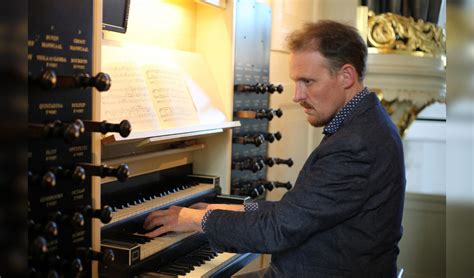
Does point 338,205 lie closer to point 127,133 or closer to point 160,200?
point 127,133

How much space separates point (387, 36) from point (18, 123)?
3.92m

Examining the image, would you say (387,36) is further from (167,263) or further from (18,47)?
(18,47)

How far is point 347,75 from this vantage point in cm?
192

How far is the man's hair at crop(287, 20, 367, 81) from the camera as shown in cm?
192

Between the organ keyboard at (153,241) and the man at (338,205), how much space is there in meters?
0.21

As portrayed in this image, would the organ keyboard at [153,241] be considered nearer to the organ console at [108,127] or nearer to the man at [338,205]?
the man at [338,205]

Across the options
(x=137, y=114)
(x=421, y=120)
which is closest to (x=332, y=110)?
(x=137, y=114)

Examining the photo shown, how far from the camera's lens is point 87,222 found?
5.66ft

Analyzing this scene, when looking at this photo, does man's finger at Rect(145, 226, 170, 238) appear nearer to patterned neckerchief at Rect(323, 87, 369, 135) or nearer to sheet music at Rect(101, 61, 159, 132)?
sheet music at Rect(101, 61, 159, 132)

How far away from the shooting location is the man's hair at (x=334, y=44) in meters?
1.92

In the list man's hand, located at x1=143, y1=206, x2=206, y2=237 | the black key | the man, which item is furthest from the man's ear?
the black key

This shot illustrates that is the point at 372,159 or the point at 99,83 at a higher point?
the point at 99,83

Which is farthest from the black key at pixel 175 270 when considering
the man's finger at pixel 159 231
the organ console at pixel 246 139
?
the organ console at pixel 246 139

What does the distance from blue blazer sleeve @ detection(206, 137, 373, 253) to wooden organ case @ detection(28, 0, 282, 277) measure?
1.41 ft
